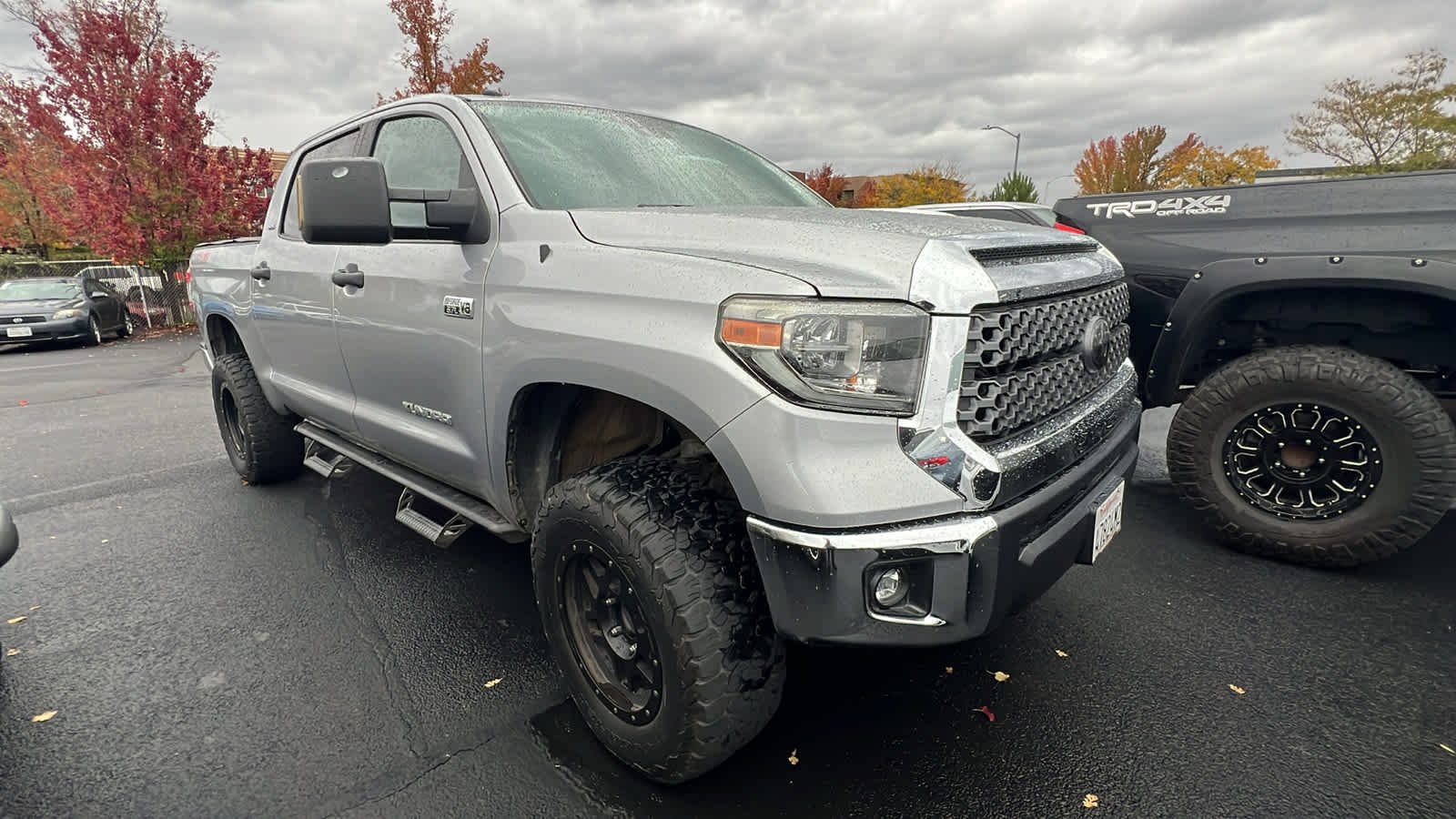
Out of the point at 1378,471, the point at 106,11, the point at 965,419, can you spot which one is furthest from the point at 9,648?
the point at 106,11

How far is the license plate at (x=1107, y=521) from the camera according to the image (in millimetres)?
1992

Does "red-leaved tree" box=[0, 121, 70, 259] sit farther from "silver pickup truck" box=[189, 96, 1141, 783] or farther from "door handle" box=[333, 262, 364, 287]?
"silver pickup truck" box=[189, 96, 1141, 783]

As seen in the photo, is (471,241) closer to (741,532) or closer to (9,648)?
(741,532)

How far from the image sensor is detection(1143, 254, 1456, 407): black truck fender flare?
2.76m

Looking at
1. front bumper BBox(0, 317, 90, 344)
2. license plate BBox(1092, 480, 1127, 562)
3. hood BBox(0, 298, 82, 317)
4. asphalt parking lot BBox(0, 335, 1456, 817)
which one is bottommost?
front bumper BBox(0, 317, 90, 344)

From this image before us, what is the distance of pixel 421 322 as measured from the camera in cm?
248

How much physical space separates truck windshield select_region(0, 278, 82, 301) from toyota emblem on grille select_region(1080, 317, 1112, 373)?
55.2ft

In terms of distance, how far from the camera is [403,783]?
2010 mm

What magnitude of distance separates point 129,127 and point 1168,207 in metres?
17.2

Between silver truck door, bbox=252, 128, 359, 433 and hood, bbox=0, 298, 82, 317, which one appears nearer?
silver truck door, bbox=252, 128, 359, 433

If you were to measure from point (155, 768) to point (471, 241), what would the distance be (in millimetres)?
1799

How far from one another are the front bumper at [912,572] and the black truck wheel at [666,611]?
15cm

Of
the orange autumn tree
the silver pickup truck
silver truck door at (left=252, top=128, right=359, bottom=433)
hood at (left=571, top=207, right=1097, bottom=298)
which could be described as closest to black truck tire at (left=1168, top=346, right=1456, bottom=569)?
the silver pickup truck

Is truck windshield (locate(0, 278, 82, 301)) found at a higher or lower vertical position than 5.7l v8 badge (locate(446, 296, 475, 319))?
lower
